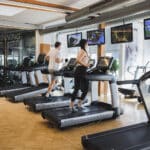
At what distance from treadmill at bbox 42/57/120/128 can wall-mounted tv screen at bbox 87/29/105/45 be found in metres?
1.49

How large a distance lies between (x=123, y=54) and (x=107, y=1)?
3730mm

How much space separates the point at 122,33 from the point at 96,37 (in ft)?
3.93

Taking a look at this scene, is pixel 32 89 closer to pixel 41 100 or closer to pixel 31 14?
pixel 41 100

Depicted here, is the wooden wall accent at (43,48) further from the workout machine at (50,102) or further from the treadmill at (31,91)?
the workout machine at (50,102)

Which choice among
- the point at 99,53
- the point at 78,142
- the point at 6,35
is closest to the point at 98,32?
the point at 99,53

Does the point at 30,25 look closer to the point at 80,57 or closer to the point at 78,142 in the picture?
the point at 80,57

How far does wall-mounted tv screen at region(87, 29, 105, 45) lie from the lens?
6.84 metres

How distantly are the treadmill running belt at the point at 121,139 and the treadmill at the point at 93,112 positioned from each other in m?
1.07

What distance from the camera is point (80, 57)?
476cm

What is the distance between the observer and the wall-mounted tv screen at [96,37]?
269 inches

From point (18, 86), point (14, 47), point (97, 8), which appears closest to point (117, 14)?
point (97, 8)

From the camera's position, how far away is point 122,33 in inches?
236

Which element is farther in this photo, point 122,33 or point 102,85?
point 102,85

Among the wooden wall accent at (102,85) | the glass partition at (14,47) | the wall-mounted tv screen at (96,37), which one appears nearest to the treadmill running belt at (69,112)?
the wall-mounted tv screen at (96,37)
